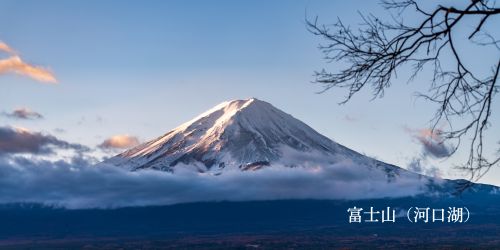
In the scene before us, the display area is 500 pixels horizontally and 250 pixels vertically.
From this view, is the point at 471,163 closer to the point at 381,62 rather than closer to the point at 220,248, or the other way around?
the point at 381,62

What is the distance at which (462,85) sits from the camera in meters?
5.97

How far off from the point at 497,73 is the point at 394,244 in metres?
195

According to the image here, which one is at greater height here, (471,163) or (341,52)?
(341,52)

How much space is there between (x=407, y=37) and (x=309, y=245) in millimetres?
189116

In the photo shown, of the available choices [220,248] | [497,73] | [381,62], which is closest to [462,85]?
[497,73]

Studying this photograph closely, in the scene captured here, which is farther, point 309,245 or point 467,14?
point 309,245

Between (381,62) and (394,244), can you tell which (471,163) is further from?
(394,244)

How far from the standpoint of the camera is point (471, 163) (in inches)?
231

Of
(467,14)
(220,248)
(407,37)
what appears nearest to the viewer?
(467,14)

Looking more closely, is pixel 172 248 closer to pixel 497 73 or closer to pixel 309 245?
pixel 309 245

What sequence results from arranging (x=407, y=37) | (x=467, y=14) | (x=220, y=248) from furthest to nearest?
(x=220, y=248), (x=407, y=37), (x=467, y=14)

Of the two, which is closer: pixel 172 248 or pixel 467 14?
pixel 467 14

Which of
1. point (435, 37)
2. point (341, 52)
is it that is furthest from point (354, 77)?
point (435, 37)

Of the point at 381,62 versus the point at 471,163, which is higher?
the point at 381,62
